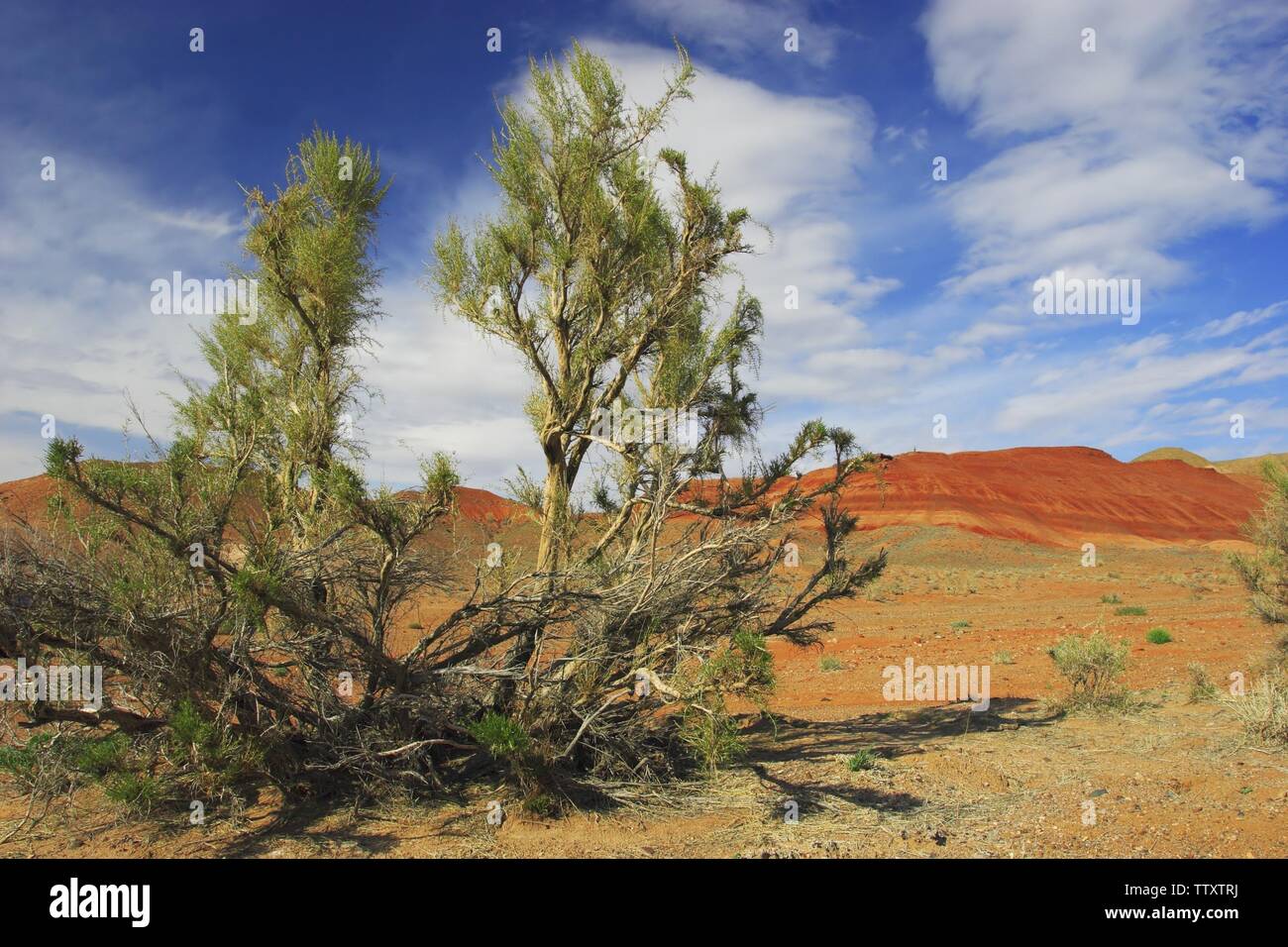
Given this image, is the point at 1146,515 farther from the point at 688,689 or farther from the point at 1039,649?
the point at 688,689

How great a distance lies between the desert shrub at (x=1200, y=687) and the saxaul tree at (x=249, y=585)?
9.04 m

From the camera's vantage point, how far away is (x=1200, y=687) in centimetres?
988

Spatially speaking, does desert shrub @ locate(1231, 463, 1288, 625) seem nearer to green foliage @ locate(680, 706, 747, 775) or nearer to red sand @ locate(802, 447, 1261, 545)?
green foliage @ locate(680, 706, 747, 775)

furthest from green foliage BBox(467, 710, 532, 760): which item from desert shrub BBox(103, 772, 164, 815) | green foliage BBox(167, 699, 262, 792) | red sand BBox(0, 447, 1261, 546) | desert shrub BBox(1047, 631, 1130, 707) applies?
red sand BBox(0, 447, 1261, 546)

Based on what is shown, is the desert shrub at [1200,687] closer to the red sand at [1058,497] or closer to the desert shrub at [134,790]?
the desert shrub at [134,790]

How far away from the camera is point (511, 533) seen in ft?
35.2

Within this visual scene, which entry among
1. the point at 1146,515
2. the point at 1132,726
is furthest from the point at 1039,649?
the point at 1146,515

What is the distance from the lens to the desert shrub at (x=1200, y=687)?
9.77 metres

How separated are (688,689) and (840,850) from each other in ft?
4.86

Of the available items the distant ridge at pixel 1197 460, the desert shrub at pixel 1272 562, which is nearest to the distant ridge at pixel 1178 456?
the distant ridge at pixel 1197 460

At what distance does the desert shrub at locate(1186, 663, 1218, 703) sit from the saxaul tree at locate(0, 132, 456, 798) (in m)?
9.04

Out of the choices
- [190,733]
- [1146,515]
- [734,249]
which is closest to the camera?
[190,733]

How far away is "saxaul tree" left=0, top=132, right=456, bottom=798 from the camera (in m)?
5.46

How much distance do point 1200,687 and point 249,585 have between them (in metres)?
10.6
